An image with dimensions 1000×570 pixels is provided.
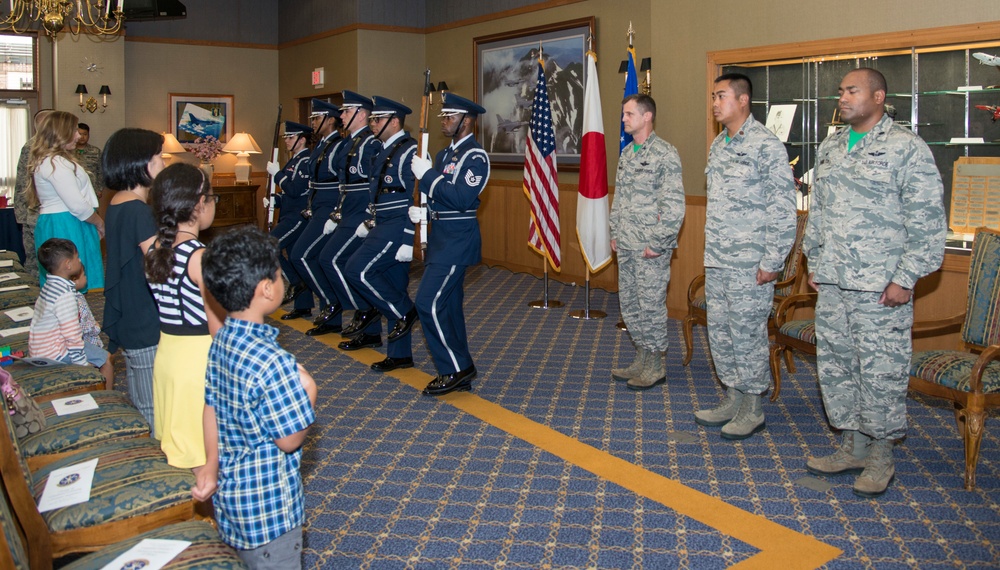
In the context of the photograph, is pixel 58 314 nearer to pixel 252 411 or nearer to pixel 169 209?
pixel 169 209

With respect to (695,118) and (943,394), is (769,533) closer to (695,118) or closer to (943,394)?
(943,394)

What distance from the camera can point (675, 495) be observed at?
3.55 m

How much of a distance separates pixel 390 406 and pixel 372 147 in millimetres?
2118

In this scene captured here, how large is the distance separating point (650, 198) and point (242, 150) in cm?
941

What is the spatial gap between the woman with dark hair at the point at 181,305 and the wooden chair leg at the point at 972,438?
2.98 metres

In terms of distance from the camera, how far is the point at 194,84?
520 inches

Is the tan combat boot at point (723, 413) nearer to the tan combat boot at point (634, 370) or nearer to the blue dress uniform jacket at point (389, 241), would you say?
the tan combat boot at point (634, 370)

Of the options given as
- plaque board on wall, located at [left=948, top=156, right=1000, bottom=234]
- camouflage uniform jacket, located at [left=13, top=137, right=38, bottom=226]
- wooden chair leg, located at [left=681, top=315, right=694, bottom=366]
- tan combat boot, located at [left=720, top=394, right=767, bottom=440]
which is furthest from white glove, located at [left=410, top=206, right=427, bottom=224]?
camouflage uniform jacket, located at [left=13, top=137, right=38, bottom=226]

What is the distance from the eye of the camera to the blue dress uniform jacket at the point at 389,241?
18.6 ft

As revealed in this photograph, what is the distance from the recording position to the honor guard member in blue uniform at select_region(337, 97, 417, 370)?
5664 millimetres

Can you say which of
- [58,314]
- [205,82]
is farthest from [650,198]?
[205,82]

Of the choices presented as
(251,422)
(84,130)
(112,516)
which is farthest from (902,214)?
(84,130)

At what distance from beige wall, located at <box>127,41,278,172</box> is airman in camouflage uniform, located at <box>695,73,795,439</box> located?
10.5 meters

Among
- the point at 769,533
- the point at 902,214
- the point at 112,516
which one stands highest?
the point at 902,214
